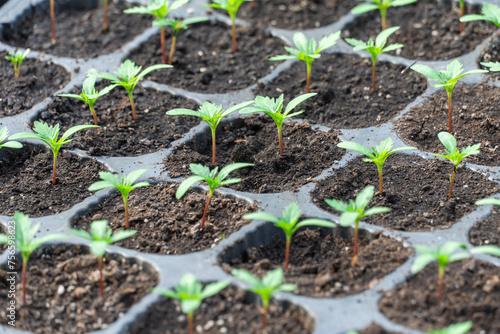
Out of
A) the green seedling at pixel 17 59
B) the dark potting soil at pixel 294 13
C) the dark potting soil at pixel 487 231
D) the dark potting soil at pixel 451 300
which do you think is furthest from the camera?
the dark potting soil at pixel 294 13

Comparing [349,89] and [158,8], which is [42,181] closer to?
[158,8]

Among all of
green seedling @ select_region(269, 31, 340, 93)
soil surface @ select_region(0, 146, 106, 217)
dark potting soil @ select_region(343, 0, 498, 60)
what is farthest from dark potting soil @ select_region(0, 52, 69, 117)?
dark potting soil @ select_region(343, 0, 498, 60)

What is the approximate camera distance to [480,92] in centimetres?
253

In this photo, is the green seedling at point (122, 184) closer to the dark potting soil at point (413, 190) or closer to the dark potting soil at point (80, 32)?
the dark potting soil at point (413, 190)

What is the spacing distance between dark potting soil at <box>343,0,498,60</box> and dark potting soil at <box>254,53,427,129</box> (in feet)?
0.74

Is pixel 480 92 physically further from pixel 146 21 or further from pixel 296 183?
pixel 146 21

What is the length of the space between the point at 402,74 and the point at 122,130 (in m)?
1.27

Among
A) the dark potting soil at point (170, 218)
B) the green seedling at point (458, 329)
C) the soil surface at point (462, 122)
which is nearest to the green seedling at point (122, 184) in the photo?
the dark potting soil at point (170, 218)

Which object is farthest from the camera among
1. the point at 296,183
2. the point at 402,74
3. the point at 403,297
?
the point at 402,74

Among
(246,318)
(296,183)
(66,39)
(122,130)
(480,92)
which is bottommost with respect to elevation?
(246,318)

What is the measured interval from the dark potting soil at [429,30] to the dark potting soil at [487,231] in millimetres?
1118

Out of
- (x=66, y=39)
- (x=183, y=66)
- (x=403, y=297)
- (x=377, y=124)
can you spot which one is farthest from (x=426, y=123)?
(x=66, y=39)

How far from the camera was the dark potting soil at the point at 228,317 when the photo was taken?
5.17 ft

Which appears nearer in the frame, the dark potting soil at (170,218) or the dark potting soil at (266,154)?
the dark potting soil at (170,218)
